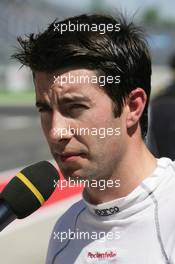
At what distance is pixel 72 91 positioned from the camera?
1723 mm

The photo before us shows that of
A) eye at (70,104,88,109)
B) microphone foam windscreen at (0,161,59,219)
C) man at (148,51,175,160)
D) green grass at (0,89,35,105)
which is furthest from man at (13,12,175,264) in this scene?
green grass at (0,89,35,105)

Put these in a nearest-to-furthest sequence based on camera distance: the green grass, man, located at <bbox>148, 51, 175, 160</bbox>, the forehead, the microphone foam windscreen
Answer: the forehead
the microphone foam windscreen
man, located at <bbox>148, 51, 175, 160</bbox>
the green grass

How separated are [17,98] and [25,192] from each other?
31.4 metres

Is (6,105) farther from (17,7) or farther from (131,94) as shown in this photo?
(131,94)

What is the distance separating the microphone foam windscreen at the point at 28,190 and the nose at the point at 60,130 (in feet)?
0.81

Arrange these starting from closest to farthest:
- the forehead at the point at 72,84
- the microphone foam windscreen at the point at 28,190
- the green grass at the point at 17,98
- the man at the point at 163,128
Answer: the forehead at the point at 72,84
the microphone foam windscreen at the point at 28,190
the man at the point at 163,128
the green grass at the point at 17,98

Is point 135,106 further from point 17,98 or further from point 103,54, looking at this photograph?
point 17,98

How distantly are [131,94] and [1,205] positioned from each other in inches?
21.3

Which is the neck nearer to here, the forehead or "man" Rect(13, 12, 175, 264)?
Answer: "man" Rect(13, 12, 175, 264)

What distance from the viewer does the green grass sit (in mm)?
31359

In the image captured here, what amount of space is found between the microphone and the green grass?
27741 mm

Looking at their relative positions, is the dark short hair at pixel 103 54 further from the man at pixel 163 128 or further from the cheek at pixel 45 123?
the man at pixel 163 128

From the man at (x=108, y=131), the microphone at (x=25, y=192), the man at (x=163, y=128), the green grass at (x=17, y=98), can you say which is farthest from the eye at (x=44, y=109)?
the green grass at (x=17, y=98)

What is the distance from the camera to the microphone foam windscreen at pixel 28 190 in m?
1.83
